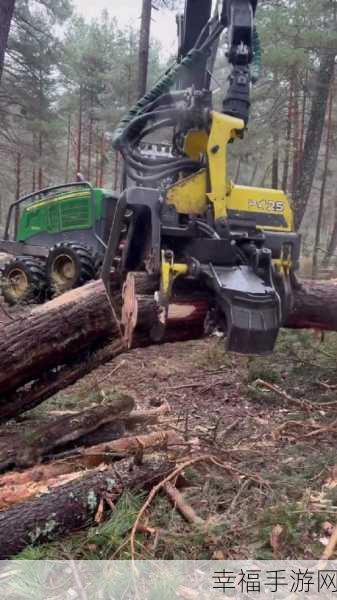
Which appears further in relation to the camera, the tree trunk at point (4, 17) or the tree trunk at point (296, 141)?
the tree trunk at point (296, 141)

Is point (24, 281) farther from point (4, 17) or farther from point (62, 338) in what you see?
point (62, 338)

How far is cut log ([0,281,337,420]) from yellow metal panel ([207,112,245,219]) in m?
0.71

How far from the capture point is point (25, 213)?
33.3ft

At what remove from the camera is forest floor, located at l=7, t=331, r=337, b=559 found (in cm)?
273

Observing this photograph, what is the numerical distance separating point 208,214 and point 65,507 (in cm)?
210

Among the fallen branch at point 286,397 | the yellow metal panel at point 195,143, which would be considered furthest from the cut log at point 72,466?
the yellow metal panel at point 195,143

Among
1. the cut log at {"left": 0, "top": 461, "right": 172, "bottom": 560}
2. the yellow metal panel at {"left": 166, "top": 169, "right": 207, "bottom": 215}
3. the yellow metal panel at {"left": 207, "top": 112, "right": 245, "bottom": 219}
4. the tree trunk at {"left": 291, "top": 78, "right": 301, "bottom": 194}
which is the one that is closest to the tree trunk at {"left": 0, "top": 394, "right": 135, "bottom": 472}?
the cut log at {"left": 0, "top": 461, "right": 172, "bottom": 560}

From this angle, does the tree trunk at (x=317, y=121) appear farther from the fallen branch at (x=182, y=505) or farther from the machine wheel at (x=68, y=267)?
the fallen branch at (x=182, y=505)

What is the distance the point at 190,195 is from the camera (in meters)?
3.69

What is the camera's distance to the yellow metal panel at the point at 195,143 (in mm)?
3939

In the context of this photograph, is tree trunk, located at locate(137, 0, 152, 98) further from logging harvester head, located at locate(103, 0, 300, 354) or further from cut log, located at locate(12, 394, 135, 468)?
cut log, located at locate(12, 394, 135, 468)

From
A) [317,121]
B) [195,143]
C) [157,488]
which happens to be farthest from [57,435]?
[317,121]

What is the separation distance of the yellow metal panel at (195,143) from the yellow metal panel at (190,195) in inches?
13.0

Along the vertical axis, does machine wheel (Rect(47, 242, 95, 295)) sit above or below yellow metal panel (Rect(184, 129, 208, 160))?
below
